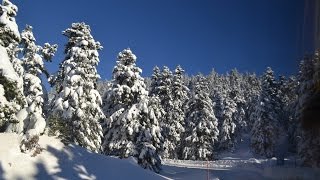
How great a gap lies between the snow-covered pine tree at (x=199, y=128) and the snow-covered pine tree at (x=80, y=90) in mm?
28094

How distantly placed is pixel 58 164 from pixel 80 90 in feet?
50.9

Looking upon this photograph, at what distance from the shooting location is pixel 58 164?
1870 cm

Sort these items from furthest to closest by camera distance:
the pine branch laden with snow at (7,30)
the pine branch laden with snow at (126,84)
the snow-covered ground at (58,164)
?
the pine branch laden with snow at (126,84) < the pine branch laden with snow at (7,30) < the snow-covered ground at (58,164)

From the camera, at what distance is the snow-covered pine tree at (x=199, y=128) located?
62.0 metres

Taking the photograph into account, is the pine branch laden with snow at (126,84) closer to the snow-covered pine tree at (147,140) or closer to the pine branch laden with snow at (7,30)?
the snow-covered pine tree at (147,140)

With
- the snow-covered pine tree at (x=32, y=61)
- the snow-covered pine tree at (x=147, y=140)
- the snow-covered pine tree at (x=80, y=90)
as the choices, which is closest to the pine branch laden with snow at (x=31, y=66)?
the snow-covered pine tree at (x=32, y=61)

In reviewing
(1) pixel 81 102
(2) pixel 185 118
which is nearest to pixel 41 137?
(1) pixel 81 102

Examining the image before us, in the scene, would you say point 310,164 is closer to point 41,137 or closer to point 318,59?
point 318,59

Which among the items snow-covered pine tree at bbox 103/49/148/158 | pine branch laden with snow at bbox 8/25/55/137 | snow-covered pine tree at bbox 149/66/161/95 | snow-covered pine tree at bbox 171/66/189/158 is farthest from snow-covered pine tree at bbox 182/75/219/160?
pine branch laden with snow at bbox 8/25/55/137

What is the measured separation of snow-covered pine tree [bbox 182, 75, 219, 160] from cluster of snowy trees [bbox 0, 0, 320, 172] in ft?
0.46

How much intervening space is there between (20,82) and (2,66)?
48.3 inches

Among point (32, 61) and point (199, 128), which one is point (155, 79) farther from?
point (32, 61)

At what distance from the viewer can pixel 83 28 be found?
3722cm

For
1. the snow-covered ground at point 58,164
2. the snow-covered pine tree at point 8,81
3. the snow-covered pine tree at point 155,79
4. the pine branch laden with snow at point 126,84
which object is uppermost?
the snow-covered pine tree at point 155,79
